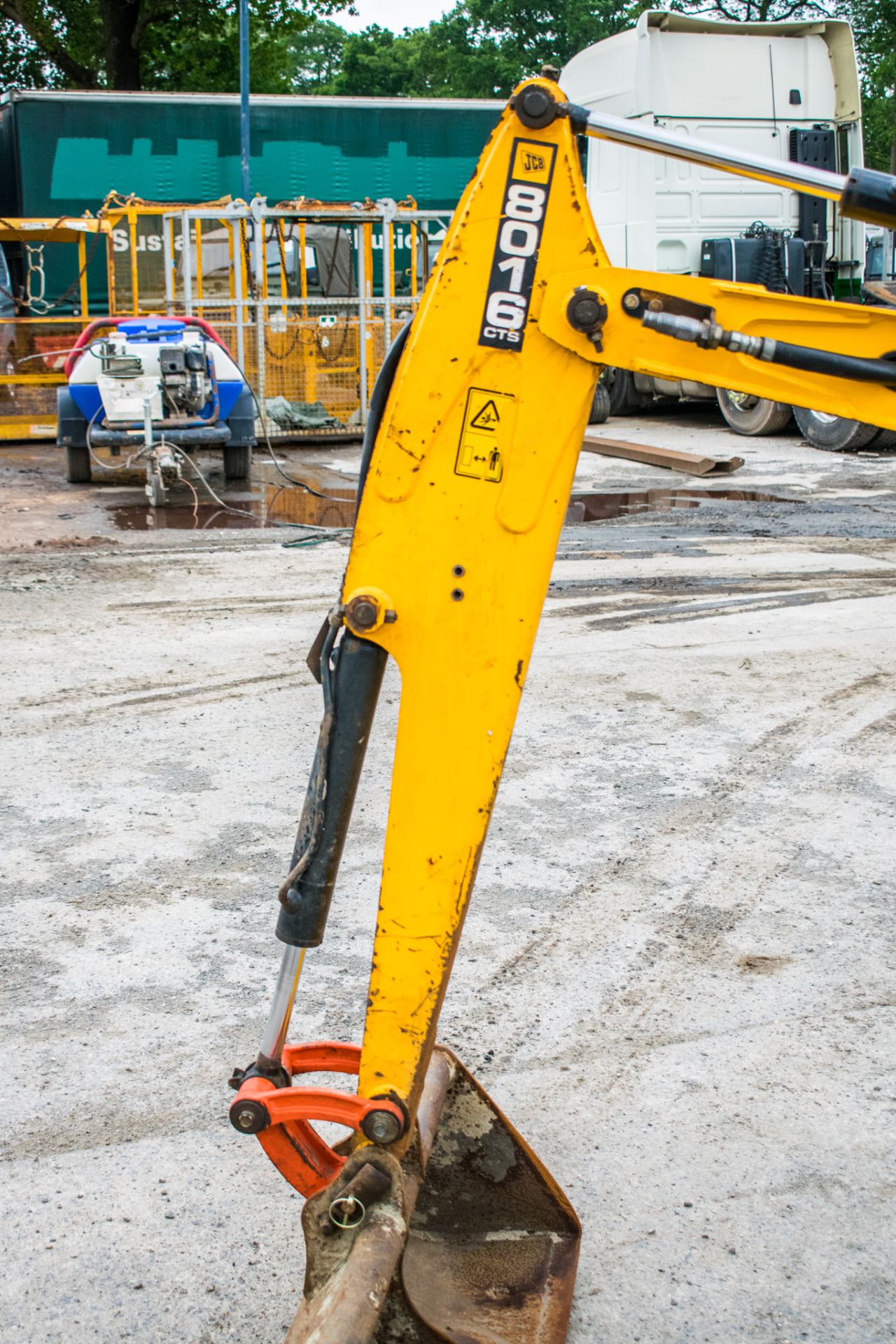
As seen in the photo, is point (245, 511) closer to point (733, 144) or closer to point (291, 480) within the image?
point (291, 480)

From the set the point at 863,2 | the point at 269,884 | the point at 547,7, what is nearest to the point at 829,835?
the point at 269,884

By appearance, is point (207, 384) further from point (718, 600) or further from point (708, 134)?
point (708, 134)

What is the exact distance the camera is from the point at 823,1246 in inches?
114

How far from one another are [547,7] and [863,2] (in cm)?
1494

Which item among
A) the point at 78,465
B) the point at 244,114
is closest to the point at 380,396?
the point at 78,465

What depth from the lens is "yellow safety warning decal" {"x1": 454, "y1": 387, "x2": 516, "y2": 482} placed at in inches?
87.1

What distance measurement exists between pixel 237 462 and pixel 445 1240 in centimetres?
1099

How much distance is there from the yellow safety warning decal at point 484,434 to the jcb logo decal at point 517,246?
9 centimetres

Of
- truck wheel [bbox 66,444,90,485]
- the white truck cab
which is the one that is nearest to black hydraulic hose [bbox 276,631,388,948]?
truck wheel [bbox 66,444,90,485]

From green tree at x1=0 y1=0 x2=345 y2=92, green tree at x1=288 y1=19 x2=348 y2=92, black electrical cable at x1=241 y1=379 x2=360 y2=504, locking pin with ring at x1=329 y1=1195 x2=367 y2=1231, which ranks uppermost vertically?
green tree at x1=288 y1=19 x2=348 y2=92

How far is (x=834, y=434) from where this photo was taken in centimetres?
1495

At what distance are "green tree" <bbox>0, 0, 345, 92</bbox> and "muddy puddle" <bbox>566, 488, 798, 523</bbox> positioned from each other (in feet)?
74.3

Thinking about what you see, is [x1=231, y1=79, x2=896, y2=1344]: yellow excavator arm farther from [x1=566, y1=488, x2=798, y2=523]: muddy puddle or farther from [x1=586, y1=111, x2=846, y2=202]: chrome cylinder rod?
[x1=566, y1=488, x2=798, y2=523]: muddy puddle

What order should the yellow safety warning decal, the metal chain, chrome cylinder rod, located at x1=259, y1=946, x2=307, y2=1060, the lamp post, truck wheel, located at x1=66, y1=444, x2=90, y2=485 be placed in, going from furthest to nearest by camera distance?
the lamp post, the metal chain, truck wheel, located at x1=66, y1=444, x2=90, y2=485, chrome cylinder rod, located at x1=259, y1=946, x2=307, y2=1060, the yellow safety warning decal
